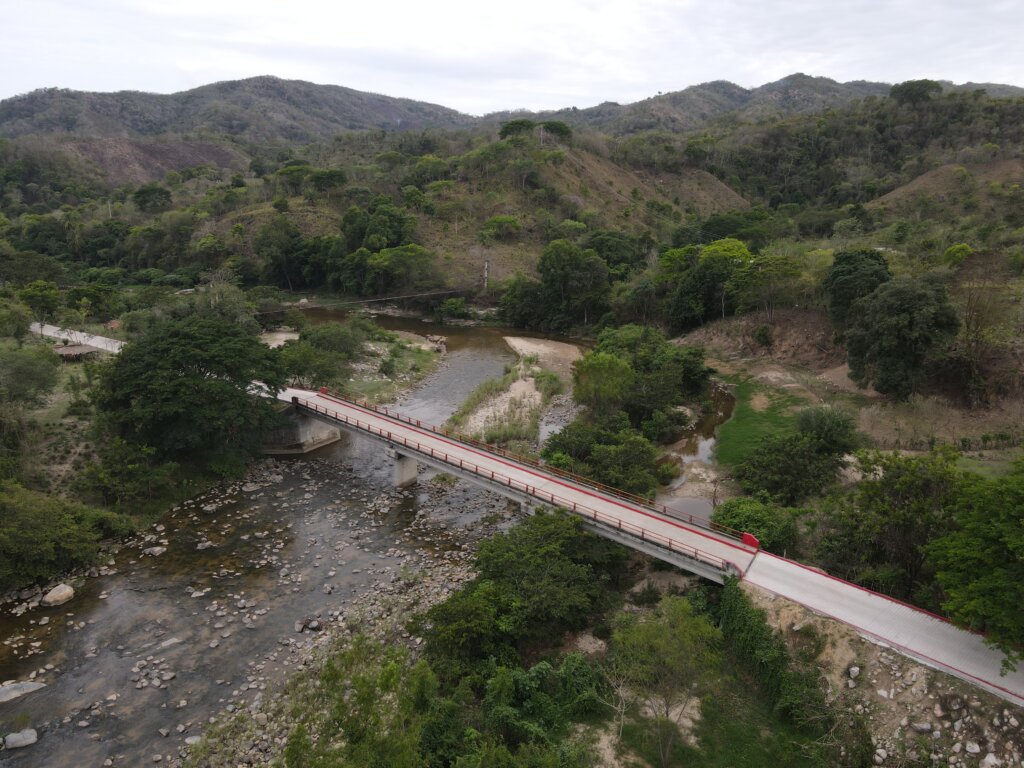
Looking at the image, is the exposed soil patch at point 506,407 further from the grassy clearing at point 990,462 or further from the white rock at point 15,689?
the grassy clearing at point 990,462

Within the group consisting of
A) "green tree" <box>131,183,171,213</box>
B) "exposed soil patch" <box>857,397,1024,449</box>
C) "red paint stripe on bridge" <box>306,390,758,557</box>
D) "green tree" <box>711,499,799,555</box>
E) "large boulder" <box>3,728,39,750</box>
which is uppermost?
"green tree" <box>131,183,171,213</box>

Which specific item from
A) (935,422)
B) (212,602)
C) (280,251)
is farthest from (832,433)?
(280,251)

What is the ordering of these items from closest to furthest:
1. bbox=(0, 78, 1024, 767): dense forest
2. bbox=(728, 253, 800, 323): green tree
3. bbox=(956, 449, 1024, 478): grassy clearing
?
1. bbox=(0, 78, 1024, 767): dense forest
2. bbox=(956, 449, 1024, 478): grassy clearing
3. bbox=(728, 253, 800, 323): green tree

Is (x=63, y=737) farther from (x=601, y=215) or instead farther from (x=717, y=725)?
(x=601, y=215)

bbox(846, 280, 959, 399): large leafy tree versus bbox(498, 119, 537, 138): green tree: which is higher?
bbox(498, 119, 537, 138): green tree

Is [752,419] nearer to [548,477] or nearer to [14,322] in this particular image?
[548,477]

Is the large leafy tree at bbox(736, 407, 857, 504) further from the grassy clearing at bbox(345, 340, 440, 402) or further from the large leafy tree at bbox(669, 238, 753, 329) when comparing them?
the grassy clearing at bbox(345, 340, 440, 402)

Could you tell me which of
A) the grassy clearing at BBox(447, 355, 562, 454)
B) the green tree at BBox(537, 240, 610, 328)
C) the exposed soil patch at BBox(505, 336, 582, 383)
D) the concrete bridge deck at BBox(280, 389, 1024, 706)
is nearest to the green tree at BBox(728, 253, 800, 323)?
the green tree at BBox(537, 240, 610, 328)

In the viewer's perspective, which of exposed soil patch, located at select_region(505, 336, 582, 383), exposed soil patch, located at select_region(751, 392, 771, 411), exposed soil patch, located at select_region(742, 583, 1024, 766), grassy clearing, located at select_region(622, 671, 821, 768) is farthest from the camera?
exposed soil patch, located at select_region(505, 336, 582, 383)
